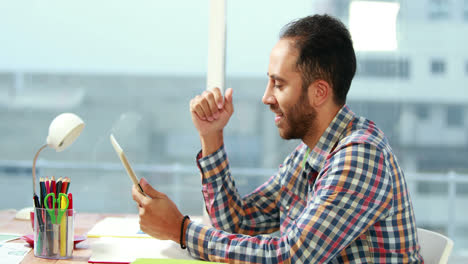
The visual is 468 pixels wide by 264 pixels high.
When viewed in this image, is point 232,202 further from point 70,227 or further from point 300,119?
point 70,227

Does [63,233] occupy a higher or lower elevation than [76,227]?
higher

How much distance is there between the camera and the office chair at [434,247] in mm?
1053

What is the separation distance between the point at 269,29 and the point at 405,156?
150 cm

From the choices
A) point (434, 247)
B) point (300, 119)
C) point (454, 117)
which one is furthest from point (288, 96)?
point (454, 117)

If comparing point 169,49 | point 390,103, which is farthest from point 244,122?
point 390,103

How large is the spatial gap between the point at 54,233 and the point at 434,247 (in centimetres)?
86

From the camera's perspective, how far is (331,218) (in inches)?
34.9

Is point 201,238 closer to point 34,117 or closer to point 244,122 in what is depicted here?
point 244,122

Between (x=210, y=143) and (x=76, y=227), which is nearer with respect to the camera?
(x=210, y=143)

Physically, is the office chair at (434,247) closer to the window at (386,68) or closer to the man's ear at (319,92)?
the man's ear at (319,92)

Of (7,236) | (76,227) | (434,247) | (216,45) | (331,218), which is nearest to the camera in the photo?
(331,218)

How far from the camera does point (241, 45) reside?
2.39 m

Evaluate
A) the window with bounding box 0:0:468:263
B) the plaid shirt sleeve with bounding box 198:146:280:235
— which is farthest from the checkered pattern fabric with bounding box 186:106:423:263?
the window with bounding box 0:0:468:263

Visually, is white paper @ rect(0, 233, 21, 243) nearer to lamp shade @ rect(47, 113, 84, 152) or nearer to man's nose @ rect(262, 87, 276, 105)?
lamp shade @ rect(47, 113, 84, 152)
